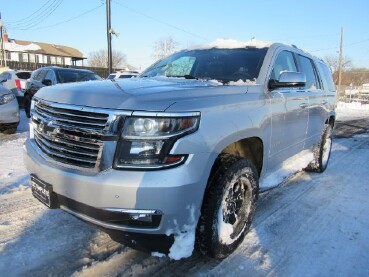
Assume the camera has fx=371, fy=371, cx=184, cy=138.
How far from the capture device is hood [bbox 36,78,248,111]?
2.65 m

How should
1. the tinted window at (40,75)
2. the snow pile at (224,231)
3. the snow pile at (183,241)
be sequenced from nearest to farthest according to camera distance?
the snow pile at (183,241)
the snow pile at (224,231)
the tinted window at (40,75)

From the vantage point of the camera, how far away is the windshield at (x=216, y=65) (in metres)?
4.07

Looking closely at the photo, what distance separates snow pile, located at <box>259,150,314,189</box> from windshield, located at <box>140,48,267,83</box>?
1145 mm

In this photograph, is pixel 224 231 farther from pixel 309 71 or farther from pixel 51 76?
pixel 51 76

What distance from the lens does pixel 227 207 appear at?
3225mm

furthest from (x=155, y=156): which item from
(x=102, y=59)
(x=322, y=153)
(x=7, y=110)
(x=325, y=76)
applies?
(x=102, y=59)

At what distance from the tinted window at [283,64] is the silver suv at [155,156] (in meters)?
0.33

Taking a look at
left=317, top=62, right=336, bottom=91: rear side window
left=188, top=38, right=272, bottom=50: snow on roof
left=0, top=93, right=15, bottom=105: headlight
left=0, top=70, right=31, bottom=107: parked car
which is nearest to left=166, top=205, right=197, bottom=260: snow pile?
left=188, top=38, right=272, bottom=50: snow on roof

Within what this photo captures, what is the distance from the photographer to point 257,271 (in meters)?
3.09

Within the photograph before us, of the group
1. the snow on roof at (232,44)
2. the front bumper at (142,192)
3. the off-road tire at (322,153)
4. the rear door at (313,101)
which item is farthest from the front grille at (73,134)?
the off-road tire at (322,153)

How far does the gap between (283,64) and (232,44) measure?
26.3 inches

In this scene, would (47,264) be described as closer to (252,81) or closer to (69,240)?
(69,240)

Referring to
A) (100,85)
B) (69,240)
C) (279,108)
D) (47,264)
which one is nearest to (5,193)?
(69,240)

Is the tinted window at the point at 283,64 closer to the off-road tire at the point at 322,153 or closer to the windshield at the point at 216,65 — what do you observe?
the windshield at the point at 216,65
